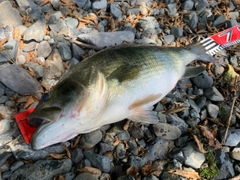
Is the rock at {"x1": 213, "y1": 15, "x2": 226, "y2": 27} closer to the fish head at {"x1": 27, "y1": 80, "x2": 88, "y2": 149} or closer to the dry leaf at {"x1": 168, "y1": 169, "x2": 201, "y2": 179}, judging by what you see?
the dry leaf at {"x1": 168, "y1": 169, "x2": 201, "y2": 179}

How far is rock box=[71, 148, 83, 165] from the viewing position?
102 inches

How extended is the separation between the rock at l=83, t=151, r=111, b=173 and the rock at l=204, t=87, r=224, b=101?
4.72 ft

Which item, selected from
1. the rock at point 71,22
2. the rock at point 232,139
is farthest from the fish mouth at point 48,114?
the rock at point 71,22

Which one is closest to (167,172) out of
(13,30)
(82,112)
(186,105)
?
(186,105)

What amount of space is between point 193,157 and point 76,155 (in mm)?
1105

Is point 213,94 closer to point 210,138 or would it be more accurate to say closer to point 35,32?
point 210,138

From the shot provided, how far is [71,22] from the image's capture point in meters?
3.71

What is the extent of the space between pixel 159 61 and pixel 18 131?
1445mm

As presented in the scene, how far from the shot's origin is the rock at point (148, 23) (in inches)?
152

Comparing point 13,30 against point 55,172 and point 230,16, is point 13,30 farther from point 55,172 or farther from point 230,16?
point 230,16

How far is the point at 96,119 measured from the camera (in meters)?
2.21

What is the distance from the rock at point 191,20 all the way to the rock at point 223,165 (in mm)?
1965

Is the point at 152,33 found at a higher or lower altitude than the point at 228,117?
higher

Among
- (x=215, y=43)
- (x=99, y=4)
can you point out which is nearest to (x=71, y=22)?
(x=99, y=4)
